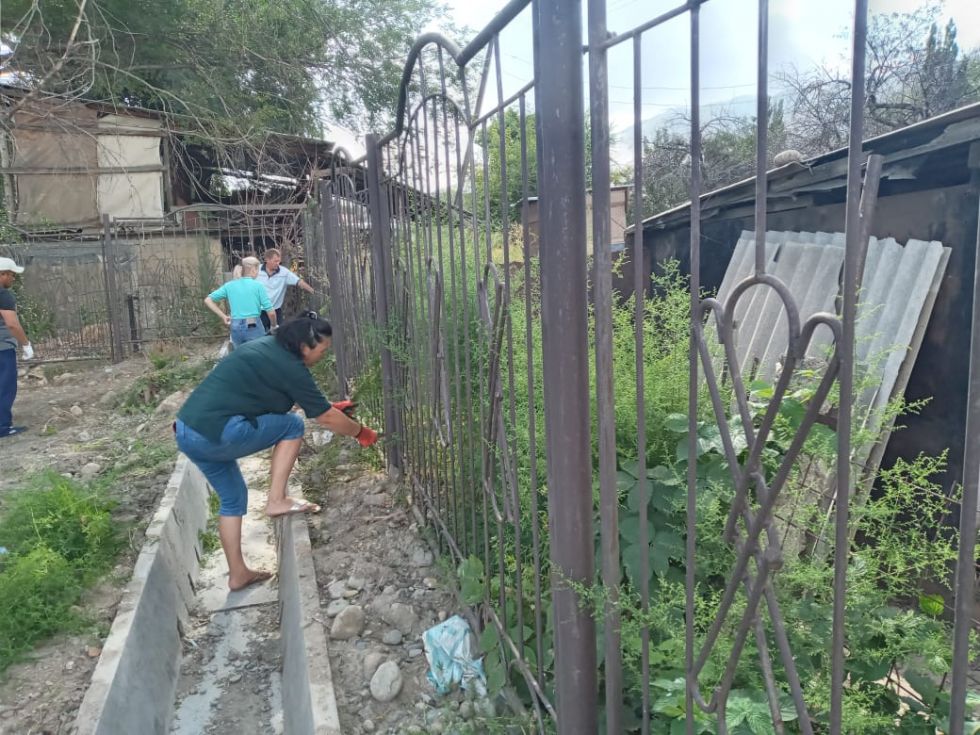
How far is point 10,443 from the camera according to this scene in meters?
7.05

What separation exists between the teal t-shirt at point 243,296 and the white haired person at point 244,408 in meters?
4.08

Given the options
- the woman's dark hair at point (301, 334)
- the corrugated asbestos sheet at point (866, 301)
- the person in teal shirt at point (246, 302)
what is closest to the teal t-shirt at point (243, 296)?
the person in teal shirt at point (246, 302)

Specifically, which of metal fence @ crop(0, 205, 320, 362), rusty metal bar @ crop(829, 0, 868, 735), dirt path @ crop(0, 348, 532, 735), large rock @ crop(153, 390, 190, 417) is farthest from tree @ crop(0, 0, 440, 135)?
rusty metal bar @ crop(829, 0, 868, 735)

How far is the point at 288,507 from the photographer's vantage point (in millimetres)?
4199

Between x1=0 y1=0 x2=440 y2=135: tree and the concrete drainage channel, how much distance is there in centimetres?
955

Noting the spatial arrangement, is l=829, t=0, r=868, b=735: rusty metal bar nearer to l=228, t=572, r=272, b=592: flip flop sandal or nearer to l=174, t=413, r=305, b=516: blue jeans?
l=174, t=413, r=305, b=516: blue jeans

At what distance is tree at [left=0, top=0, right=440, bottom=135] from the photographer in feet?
37.2

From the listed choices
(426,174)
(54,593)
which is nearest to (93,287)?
(54,593)

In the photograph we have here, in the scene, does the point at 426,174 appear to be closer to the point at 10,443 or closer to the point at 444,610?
the point at 444,610

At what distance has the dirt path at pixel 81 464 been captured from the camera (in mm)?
2957

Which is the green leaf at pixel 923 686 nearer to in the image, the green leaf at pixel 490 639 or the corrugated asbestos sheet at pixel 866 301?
the corrugated asbestos sheet at pixel 866 301

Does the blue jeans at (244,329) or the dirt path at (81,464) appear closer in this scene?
the dirt path at (81,464)

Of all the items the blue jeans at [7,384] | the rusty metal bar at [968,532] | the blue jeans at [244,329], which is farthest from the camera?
the blue jeans at [244,329]

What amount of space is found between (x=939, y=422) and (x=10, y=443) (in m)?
7.96
